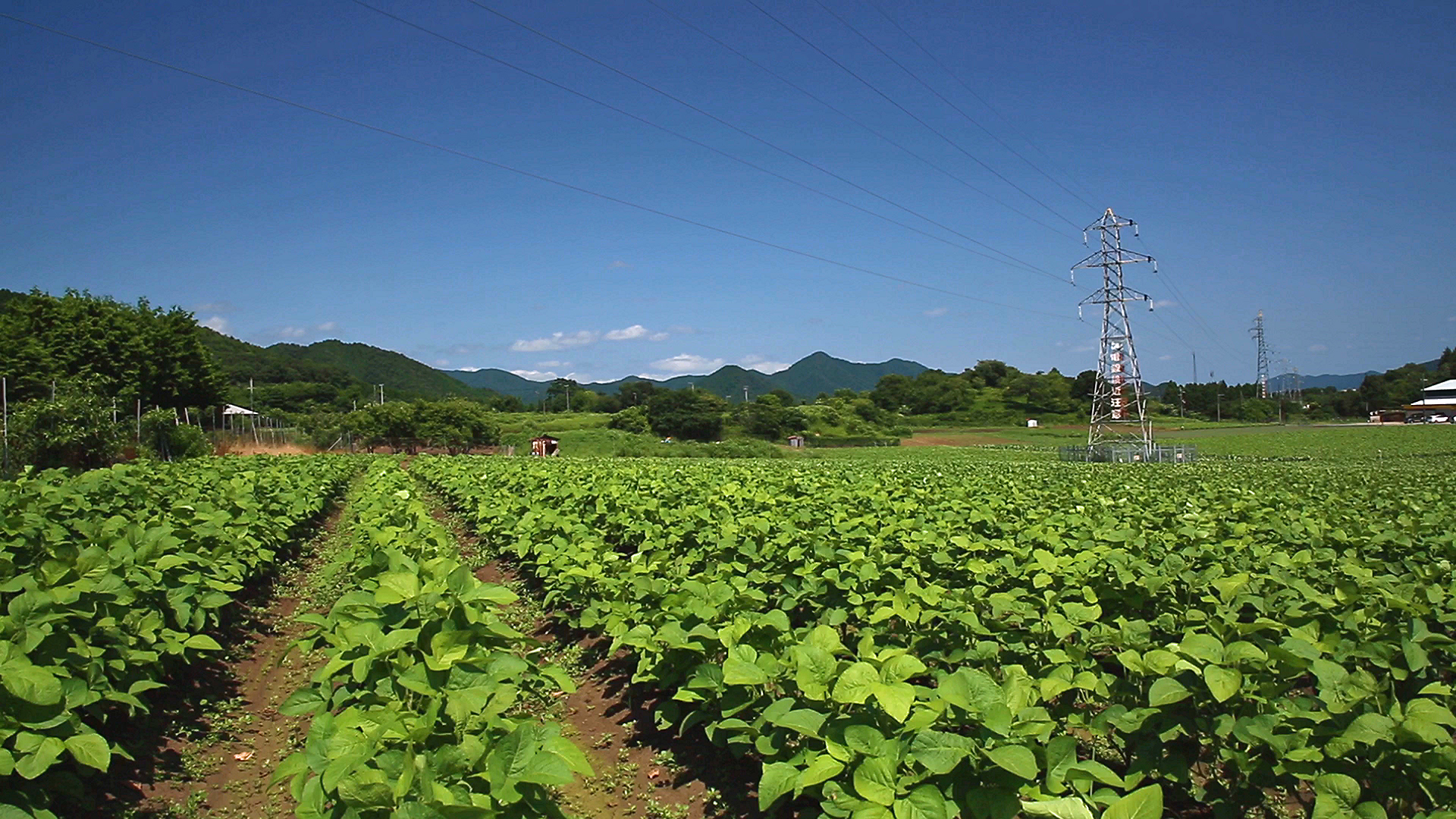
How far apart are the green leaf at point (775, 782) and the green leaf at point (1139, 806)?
1022mm

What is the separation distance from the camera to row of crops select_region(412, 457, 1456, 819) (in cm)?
284

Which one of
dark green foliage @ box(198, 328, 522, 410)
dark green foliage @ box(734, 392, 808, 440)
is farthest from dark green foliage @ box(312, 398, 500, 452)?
dark green foliage @ box(734, 392, 808, 440)

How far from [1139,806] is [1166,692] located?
0.87 m

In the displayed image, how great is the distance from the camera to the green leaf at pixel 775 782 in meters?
2.98

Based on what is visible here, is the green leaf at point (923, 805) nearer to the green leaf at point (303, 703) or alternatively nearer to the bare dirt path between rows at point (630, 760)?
the bare dirt path between rows at point (630, 760)

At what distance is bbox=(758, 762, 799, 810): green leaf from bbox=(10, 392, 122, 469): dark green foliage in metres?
27.9

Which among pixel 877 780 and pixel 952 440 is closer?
pixel 877 780

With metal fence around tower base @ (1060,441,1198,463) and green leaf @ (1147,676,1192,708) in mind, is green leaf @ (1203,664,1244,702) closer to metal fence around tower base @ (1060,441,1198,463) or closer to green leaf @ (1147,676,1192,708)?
green leaf @ (1147,676,1192,708)

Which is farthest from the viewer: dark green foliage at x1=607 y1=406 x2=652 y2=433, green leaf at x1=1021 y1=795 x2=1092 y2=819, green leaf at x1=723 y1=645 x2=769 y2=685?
dark green foliage at x1=607 y1=406 x2=652 y2=433

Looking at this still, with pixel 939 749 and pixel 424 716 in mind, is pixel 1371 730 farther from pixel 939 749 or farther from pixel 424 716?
pixel 424 716

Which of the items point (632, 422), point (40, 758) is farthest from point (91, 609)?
point (632, 422)

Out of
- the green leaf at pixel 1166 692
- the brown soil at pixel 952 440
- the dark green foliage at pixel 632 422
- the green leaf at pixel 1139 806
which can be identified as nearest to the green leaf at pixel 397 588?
the green leaf at pixel 1139 806

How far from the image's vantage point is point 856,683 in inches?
127

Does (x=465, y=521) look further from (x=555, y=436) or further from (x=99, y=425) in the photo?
(x=555, y=436)
